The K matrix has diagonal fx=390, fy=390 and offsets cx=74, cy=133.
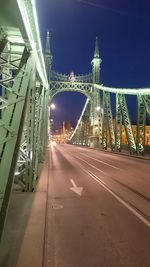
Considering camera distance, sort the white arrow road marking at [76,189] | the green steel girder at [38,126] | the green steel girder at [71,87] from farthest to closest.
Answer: the green steel girder at [71,87]
the green steel girder at [38,126]
the white arrow road marking at [76,189]

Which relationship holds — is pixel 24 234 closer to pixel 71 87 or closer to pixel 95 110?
pixel 95 110

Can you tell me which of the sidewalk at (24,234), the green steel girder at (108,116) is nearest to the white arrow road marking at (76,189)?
the sidewalk at (24,234)

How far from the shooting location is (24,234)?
7598 mm

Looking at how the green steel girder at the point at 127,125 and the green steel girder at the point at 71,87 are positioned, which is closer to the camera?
the green steel girder at the point at 127,125

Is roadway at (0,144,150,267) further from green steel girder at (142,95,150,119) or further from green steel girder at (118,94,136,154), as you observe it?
green steel girder at (118,94,136,154)

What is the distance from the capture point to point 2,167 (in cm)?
587

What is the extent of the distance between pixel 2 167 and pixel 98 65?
253ft

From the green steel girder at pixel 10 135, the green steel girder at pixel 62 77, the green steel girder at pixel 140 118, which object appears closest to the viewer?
the green steel girder at pixel 10 135

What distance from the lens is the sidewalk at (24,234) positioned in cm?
613

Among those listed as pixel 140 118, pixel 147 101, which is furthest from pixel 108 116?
pixel 147 101

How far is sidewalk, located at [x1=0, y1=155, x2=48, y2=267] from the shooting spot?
613 centimetres

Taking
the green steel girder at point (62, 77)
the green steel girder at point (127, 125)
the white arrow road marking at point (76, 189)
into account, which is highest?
the green steel girder at point (62, 77)

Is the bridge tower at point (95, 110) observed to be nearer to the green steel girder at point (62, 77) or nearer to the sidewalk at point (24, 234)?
the green steel girder at point (62, 77)

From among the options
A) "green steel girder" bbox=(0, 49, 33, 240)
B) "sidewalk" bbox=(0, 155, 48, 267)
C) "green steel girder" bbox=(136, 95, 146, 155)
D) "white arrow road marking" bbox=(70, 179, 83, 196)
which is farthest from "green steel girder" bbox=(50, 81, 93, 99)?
"green steel girder" bbox=(0, 49, 33, 240)
